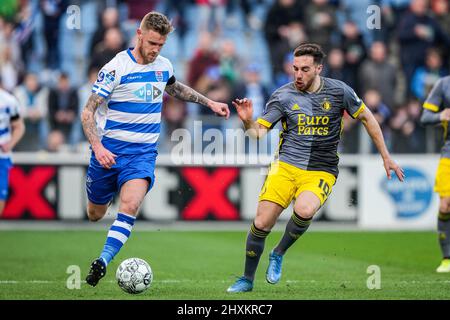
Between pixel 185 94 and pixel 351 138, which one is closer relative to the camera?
pixel 185 94

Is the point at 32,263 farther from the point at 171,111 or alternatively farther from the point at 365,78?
the point at 365,78

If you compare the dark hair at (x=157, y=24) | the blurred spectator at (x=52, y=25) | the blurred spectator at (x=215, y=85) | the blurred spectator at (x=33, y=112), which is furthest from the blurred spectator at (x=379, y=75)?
the dark hair at (x=157, y=24)

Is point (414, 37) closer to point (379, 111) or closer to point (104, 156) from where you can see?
point (379, 111)

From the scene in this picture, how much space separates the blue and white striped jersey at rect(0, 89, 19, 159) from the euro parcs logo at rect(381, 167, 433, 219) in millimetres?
7802

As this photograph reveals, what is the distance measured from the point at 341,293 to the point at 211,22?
12180 millimetres

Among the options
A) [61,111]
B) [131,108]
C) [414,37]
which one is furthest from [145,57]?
[414,37]

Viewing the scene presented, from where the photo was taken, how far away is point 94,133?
30.7ft

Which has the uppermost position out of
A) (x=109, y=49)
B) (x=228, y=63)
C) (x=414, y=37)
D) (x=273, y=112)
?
(x=414, y=37)

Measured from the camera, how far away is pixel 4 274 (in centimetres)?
1116

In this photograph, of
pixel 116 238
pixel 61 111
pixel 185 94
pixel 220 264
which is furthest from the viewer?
pixel 61 111

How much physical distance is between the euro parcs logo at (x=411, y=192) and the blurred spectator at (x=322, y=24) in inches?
126

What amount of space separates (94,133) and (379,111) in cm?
1010

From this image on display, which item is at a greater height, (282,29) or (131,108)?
(282,29)
